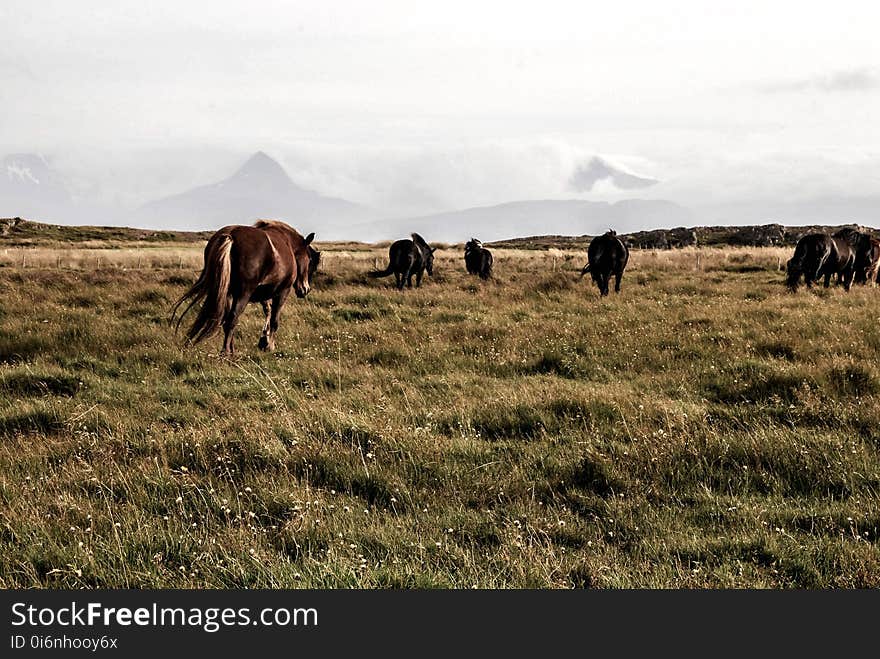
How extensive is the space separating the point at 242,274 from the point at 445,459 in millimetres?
6431

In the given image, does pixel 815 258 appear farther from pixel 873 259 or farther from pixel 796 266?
pixel 873 259

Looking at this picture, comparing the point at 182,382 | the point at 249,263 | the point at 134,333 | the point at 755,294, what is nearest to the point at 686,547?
the point at 182,382

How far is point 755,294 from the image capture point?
1873 centimetres

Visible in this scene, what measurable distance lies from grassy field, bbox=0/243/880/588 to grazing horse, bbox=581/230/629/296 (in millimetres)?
7394

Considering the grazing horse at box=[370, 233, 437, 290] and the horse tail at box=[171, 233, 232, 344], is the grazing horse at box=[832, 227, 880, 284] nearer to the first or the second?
the grazing horse at box=[370, 233, 437, 290]

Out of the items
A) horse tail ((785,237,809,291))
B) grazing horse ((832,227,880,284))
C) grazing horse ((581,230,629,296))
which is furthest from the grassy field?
grazing horse ((832,227,880,284))

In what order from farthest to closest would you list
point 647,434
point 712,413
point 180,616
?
point 712,413
point 647,434
point 180,616

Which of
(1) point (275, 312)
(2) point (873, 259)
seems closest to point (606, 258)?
(1) point (275, 312)

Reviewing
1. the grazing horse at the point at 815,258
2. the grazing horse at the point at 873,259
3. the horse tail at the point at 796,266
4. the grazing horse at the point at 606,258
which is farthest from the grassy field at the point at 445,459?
the grazing horse at the point at 873,259

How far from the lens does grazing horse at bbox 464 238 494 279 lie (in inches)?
971

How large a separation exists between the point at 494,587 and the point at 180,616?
1.58 meters

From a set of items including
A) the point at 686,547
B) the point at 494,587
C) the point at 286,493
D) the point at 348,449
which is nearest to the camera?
the point at 494,587

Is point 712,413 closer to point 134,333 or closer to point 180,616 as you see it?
point 180,616

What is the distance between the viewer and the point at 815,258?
20156 mm
